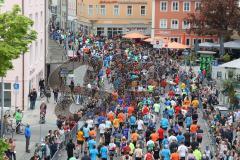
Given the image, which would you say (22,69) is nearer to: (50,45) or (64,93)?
(64,93)

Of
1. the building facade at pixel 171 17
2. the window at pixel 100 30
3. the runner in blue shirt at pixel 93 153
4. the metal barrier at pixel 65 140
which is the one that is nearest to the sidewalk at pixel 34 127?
the metal barrier at pixel 65 140

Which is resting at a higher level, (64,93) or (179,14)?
(179,14)

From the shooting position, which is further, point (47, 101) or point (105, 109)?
point (47, 101)

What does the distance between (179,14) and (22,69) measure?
46.0 m

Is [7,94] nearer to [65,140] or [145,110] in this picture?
[145,110]

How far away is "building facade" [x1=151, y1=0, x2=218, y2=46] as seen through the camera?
89.2 metres

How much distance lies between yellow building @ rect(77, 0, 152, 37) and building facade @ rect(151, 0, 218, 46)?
33.2ft

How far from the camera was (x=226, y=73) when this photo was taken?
5791 centimetres

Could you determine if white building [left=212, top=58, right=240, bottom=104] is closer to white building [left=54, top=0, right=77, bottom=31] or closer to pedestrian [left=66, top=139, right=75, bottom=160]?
pedestrian [left=66, top=139, right=75, bottom=160]

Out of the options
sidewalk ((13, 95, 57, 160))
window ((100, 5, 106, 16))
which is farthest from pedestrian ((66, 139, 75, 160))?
window ((100, 5, 106, 16))

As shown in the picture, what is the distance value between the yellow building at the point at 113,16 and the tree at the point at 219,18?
22440 mm

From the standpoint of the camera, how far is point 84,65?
61281 mm

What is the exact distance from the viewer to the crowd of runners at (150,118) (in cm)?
3119

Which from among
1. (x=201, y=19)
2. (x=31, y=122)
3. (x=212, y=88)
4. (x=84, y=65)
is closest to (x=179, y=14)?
(x=201, y=19)
